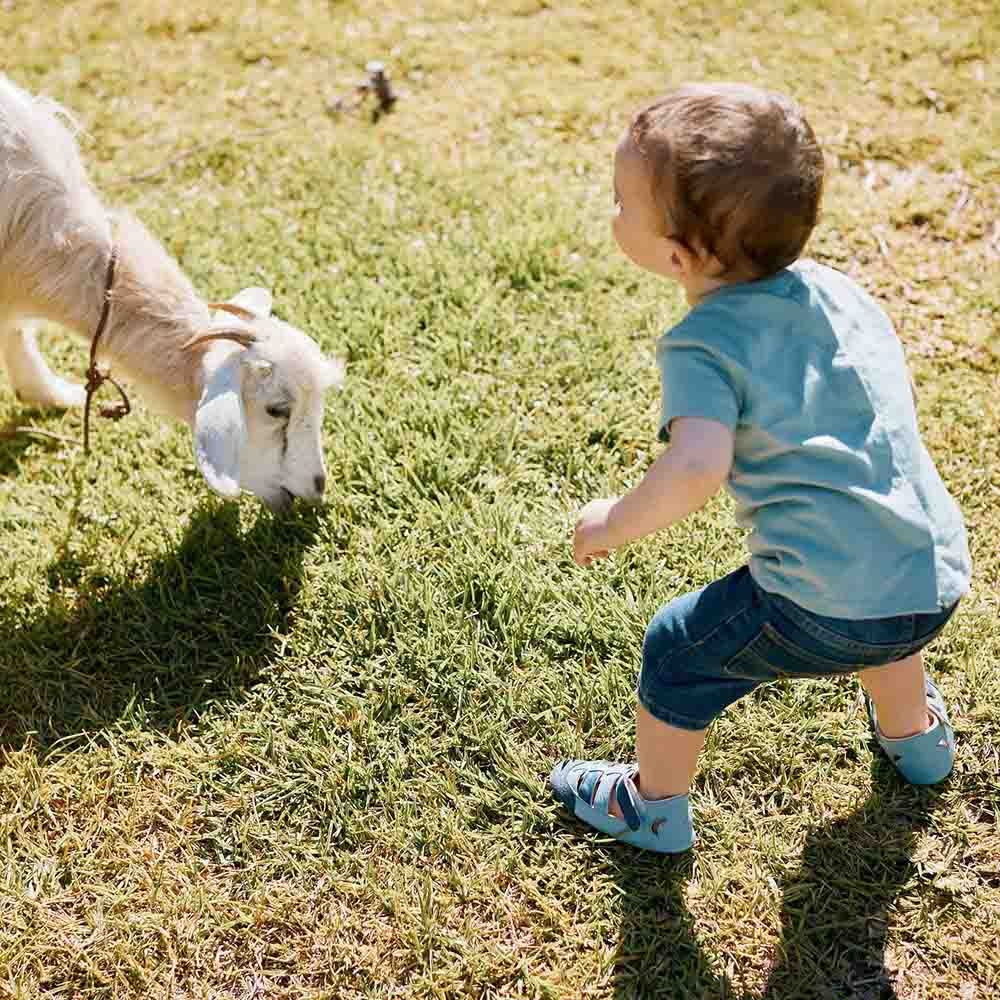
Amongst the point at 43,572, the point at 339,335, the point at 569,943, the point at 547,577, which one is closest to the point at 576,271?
the point at 339,335

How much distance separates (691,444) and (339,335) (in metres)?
2.72

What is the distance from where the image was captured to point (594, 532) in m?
2.38

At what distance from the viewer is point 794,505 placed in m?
2.27

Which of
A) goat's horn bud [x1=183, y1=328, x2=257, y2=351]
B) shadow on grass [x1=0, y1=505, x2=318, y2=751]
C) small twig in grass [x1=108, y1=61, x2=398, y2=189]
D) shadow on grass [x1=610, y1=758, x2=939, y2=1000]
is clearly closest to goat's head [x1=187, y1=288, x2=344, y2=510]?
goat's horn bud [x1=183, y1=328, x2=257, y2=351]

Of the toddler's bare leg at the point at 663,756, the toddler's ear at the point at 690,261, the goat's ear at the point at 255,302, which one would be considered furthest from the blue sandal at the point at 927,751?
the goat's ear at the point at 255,302

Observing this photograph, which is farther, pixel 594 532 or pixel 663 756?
pixel 663 756

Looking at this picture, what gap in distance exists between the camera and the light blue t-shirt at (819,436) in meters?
2.16

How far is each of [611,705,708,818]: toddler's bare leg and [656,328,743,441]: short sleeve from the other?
0.90 meters

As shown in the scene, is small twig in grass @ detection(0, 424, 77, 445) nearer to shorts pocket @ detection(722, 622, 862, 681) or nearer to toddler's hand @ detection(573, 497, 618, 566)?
toddler's hand @ detection(573, 497, 618, 566)

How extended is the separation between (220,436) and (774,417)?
1820mm

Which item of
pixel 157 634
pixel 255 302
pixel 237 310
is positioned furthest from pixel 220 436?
pixel 157 634

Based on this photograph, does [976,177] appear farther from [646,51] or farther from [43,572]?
[43,572]

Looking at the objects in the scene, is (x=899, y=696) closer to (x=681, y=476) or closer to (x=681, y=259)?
(x=681, y=476)

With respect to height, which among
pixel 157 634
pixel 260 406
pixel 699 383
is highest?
pixel 699 383
